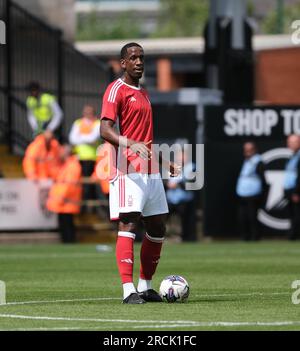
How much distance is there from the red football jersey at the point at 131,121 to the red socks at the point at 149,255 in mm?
733

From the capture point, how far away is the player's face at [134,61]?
13.1 metres

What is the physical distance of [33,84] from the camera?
29.1 meters

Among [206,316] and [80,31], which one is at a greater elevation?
[80,31]

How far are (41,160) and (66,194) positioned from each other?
3.77 feet

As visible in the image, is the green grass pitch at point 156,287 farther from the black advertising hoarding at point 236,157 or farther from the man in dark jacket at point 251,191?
the black advertising hoarding at point 236,157

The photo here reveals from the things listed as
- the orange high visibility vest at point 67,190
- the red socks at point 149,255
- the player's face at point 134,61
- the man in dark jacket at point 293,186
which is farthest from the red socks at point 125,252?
the man in dark jacket at point 293,186

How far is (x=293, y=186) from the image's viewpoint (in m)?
28.7

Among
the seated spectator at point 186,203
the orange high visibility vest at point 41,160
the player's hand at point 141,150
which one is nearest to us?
the player's hand at point 141,150

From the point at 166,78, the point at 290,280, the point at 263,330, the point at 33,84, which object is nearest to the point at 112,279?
Answer: the point at 290,280

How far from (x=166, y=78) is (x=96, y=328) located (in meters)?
44.2

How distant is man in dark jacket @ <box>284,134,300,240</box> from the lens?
1127 inches

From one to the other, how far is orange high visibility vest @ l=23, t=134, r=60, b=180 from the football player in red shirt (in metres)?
15.2

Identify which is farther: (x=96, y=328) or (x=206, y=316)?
(x=206, y=316)
